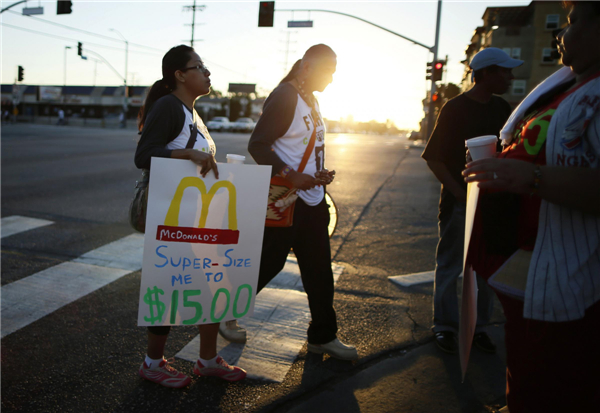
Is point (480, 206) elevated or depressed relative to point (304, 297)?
elevated

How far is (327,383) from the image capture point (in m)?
2.78

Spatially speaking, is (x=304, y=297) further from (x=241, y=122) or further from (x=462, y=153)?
(x=241, y=122)

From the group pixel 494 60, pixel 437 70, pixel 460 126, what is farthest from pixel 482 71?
pixel 437 70

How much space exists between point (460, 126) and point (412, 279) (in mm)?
2012

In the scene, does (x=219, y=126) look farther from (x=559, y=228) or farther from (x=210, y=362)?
(x=559, y=228)

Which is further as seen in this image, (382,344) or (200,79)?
(382,344)

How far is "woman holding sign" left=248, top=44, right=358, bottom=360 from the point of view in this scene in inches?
109

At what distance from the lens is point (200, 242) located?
8.02ft

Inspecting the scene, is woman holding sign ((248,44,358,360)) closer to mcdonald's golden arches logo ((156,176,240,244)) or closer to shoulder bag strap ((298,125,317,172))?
shoulder bag strap ((298,125,317,172))

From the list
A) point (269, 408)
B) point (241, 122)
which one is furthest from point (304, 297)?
point (241, 122)

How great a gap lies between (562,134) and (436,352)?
2152 mm

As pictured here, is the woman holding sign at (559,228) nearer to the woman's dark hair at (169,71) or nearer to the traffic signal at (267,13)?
the woman's dark hair at (169,71)

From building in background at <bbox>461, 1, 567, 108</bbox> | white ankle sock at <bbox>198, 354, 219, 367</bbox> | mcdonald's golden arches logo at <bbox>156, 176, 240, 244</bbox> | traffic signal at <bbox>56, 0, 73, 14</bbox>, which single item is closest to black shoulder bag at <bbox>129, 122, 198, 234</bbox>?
mcdonald's golden arches logo at <bbox>156, 176, 240, 244</bbox>

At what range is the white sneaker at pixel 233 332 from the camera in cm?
323
